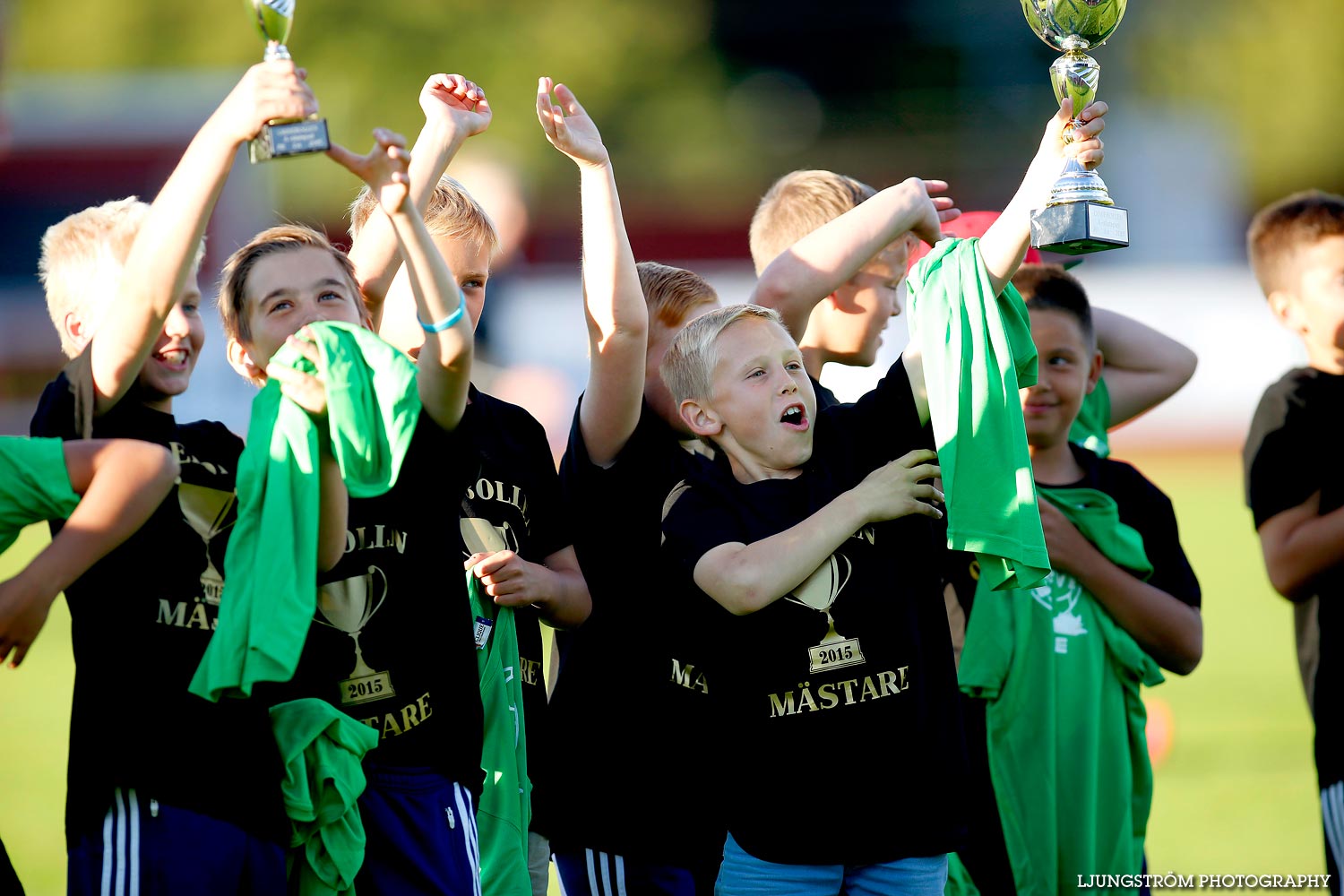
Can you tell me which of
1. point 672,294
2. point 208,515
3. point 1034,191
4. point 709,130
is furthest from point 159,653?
point 709,130

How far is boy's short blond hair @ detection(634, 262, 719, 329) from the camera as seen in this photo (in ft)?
11.9

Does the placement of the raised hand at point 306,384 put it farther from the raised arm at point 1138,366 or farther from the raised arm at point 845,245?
the raised arm at point 1138,366

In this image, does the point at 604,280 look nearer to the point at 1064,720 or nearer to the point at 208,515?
the point at 208,515

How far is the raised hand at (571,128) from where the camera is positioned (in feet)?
10.2

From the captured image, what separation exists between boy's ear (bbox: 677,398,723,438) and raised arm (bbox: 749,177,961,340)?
375mm

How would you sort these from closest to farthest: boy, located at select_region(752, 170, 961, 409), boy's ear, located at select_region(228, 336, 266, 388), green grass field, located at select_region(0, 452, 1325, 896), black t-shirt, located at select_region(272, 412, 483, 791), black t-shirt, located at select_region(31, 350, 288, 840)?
1. black t-shirt, located at select_region(31, 350, 288, 840)
2. black t-shirt, located at select_region(272, 412, 483, 791)
3. boy's ear, located at select_region(228, 336, 266, 388)
4. boy, located at select_region(752, 170, 961, 409)
5. green grass field, located at select_region(0, 452, 1325, 896)

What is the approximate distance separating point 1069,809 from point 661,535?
1.22m

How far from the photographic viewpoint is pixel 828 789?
2.87m

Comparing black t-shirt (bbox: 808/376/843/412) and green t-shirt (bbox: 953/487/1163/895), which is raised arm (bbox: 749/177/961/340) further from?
green t-shirt (bbox: 953/487/1163/895)

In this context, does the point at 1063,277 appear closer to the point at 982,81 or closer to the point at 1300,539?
the point at 1300,539

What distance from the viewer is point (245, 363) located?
310 cm

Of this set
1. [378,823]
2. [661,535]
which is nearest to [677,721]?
[661,535]

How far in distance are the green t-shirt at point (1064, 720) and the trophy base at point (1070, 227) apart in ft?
3.39

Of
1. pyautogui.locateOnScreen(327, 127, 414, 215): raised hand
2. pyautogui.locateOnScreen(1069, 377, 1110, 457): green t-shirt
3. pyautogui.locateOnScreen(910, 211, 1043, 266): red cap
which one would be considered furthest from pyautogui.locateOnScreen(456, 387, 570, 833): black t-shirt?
pyautogui.locateOnScreen(1069, 377, 1110, 457): green t-shirt
